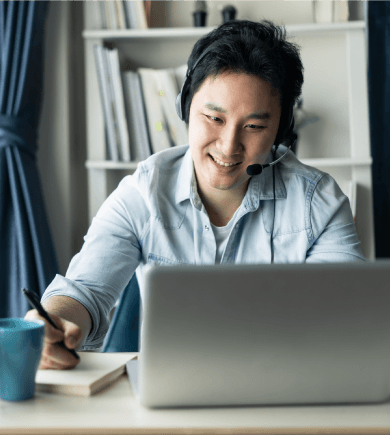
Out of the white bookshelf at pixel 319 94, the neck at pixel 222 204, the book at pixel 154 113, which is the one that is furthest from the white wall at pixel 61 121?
the neck at pixel 222 204

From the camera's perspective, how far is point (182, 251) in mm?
1386

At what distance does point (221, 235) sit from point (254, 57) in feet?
1.54

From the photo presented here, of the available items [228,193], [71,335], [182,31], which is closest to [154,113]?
[182,31]

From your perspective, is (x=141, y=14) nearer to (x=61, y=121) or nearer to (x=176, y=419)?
(x=61, y=121)

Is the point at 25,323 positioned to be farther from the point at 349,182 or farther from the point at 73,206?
the point at 349,182

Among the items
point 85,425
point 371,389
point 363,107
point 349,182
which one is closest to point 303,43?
point 363,107

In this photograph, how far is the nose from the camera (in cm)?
125

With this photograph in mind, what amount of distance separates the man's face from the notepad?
23.0 inches

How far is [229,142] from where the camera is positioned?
126 centimetres

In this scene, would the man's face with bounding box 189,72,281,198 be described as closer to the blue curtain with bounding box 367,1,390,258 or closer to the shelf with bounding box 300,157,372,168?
the shelf with bounding box 300,157,372,168

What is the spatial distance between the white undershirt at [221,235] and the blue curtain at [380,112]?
108cm

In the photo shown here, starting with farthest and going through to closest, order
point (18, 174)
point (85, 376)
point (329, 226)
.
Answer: point (18, 174), point (329, 226), point (85, 376)

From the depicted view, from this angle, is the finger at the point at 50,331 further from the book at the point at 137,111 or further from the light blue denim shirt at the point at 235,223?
the book at the point at 137,111

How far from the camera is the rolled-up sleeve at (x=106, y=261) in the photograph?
108 centimetres
